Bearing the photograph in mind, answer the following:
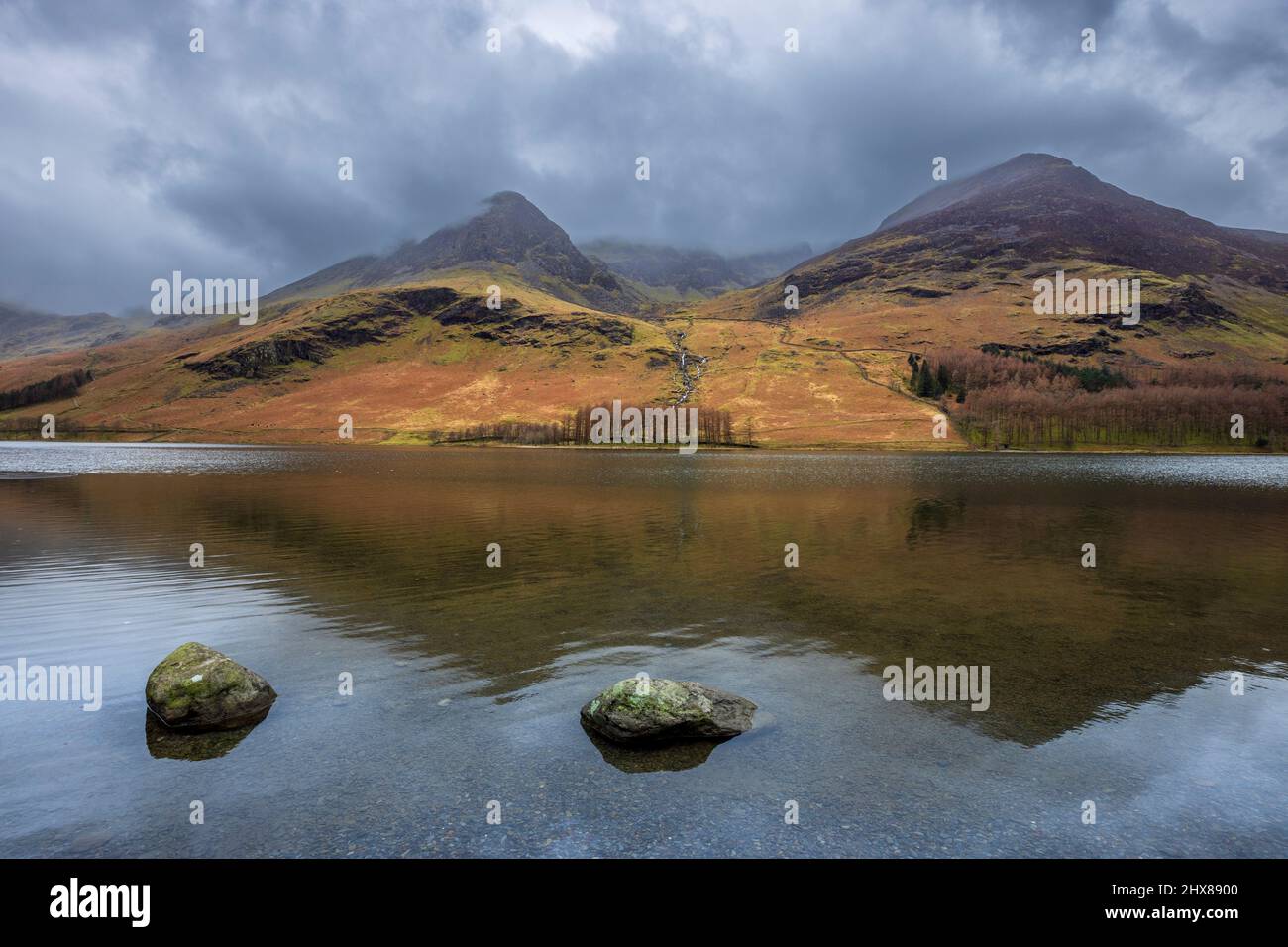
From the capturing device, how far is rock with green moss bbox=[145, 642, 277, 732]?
46.0 ft

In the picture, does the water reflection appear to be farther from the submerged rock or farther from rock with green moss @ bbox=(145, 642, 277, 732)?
rock with green moss @ bbox=(145, 642, 277, 732)

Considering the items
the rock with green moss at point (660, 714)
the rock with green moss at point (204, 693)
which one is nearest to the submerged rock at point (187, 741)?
the rock with green moss at point (204, 693)

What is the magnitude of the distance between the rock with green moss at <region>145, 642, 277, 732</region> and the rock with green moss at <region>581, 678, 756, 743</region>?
7527mm

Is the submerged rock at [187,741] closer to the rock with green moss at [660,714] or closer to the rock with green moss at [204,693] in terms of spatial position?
the rock with green moss at [204,693]

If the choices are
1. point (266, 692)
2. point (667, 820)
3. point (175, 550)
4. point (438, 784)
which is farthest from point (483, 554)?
point (667, 820)

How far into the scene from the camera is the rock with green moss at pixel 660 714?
13492mm

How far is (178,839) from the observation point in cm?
993

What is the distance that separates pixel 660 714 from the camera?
44.6 ft

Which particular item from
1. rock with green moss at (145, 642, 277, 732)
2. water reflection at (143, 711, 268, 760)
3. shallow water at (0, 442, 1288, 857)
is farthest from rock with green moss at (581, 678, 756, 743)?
rock with green moss at (145, 642, 277, 732)

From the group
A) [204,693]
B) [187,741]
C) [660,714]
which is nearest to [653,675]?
[660,714]

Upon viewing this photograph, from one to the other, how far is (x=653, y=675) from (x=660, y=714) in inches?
159
